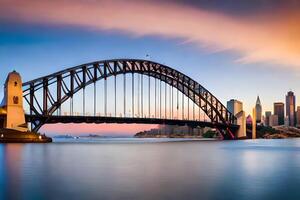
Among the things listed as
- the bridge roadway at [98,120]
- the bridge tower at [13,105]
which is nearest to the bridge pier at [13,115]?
the bridge tower at [13,105]

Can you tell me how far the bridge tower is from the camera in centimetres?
7150

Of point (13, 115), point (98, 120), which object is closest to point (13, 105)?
point (13, 115)

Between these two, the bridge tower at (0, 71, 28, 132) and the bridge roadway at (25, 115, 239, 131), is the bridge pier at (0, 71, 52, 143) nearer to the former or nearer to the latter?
the bridge tower at (0, 71, 28, 132)

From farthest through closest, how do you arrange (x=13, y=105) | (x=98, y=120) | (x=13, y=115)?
(x=98, y=120)
(x=13, y=105)
(x=13, y=115)

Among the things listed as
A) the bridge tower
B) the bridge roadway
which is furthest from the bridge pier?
the bridge roadway

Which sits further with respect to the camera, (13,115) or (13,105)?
(13,105)

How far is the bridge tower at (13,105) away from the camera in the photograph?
71500 mm

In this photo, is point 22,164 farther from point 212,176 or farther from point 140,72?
point 140,72

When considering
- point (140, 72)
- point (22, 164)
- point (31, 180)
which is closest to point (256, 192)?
point (31, 180)

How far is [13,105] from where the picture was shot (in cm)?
7312

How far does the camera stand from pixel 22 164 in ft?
112

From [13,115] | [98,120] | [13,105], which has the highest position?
[13,105]

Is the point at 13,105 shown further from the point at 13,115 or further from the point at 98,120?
the point at 98,120

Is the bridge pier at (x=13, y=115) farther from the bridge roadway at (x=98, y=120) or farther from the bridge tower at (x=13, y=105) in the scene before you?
the bridge roadway at (x=98, y=120)
